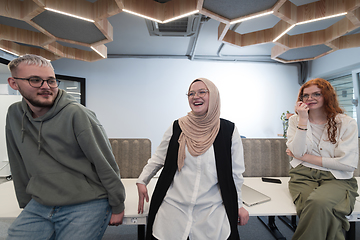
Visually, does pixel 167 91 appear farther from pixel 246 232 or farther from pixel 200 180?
pixel 200 180

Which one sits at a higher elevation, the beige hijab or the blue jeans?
the beige hijab

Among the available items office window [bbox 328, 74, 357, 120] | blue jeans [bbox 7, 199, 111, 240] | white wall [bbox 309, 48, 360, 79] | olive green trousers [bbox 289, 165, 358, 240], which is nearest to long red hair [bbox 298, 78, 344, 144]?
olive green trousers [bbox 289, 165, 358, 240]

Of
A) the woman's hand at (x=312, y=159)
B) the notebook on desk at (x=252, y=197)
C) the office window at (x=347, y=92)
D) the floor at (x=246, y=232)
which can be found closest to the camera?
the notebook on desk at (x=252, y=197)

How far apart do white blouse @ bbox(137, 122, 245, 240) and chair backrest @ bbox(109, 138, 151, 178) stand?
666mm

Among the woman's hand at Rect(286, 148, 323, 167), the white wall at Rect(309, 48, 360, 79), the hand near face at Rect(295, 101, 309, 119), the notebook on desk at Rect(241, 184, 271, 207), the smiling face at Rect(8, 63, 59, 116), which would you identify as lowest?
the notebook on desk at Rect(241, 184, 271, 207)

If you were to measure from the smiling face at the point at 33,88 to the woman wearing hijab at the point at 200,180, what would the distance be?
782 mm

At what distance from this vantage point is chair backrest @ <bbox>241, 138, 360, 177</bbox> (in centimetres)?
201

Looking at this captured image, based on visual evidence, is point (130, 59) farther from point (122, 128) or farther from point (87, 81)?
point (122, 128)

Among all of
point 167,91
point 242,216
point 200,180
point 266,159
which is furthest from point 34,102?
point 167,91

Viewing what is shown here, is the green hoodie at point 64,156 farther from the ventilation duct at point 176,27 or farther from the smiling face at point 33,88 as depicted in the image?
the ventilation duct at point 176,27

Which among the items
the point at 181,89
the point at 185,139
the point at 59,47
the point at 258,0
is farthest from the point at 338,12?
the point at 59,47

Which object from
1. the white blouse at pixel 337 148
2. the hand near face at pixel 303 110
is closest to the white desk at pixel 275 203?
the white blouse at pixel 337 148

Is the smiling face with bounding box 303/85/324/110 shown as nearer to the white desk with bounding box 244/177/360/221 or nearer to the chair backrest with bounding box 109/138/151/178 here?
the white desk with bounding box 244/177/360/221

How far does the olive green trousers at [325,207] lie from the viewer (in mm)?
1173
